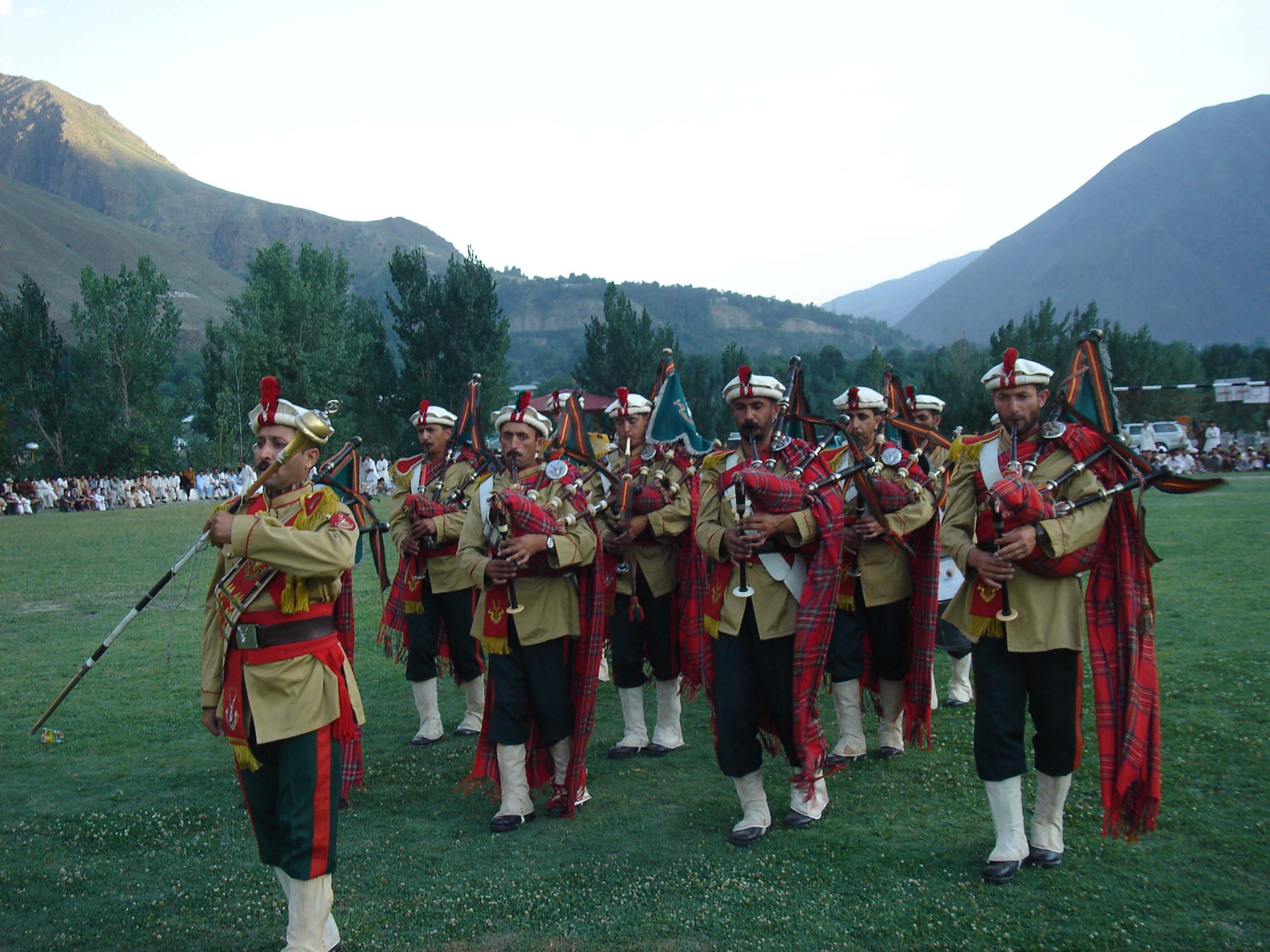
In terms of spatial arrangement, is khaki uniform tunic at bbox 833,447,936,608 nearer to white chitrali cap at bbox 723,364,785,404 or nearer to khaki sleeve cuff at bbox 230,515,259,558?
white chitrali cap at bbox 723,364,785,404

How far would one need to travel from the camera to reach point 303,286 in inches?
1630

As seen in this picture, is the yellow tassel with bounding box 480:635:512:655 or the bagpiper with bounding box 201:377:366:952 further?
the yellow tassel with bounding box 480:635:512:655

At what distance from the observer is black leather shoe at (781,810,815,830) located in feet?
16.8

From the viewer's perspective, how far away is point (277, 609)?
3.93 m

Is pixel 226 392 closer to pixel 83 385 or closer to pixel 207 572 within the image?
pixel 83 385

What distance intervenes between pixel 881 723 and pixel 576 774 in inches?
85.1

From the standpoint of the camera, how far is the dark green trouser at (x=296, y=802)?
382 cm

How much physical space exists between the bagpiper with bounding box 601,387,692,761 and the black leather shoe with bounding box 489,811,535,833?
133cm

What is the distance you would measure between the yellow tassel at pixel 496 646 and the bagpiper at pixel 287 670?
128cm

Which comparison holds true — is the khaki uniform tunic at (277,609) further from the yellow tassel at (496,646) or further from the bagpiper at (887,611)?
the bagpiper at (887,611)

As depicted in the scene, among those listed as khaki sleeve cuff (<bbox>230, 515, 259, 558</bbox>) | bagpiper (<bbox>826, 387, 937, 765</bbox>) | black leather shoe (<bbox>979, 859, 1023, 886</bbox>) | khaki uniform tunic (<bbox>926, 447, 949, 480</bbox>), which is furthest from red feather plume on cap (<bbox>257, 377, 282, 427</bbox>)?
khaki uniform tunic (<bbox>926, 447, 949, 480</bbox>)

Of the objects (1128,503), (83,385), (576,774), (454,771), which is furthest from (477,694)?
(83,385)

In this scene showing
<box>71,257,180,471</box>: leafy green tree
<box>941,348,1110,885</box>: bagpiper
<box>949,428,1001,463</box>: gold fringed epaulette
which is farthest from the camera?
<box>71,257,180,471</box>: leafy green tree

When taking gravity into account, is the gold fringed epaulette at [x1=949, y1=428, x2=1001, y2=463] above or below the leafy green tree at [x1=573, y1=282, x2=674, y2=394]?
below
